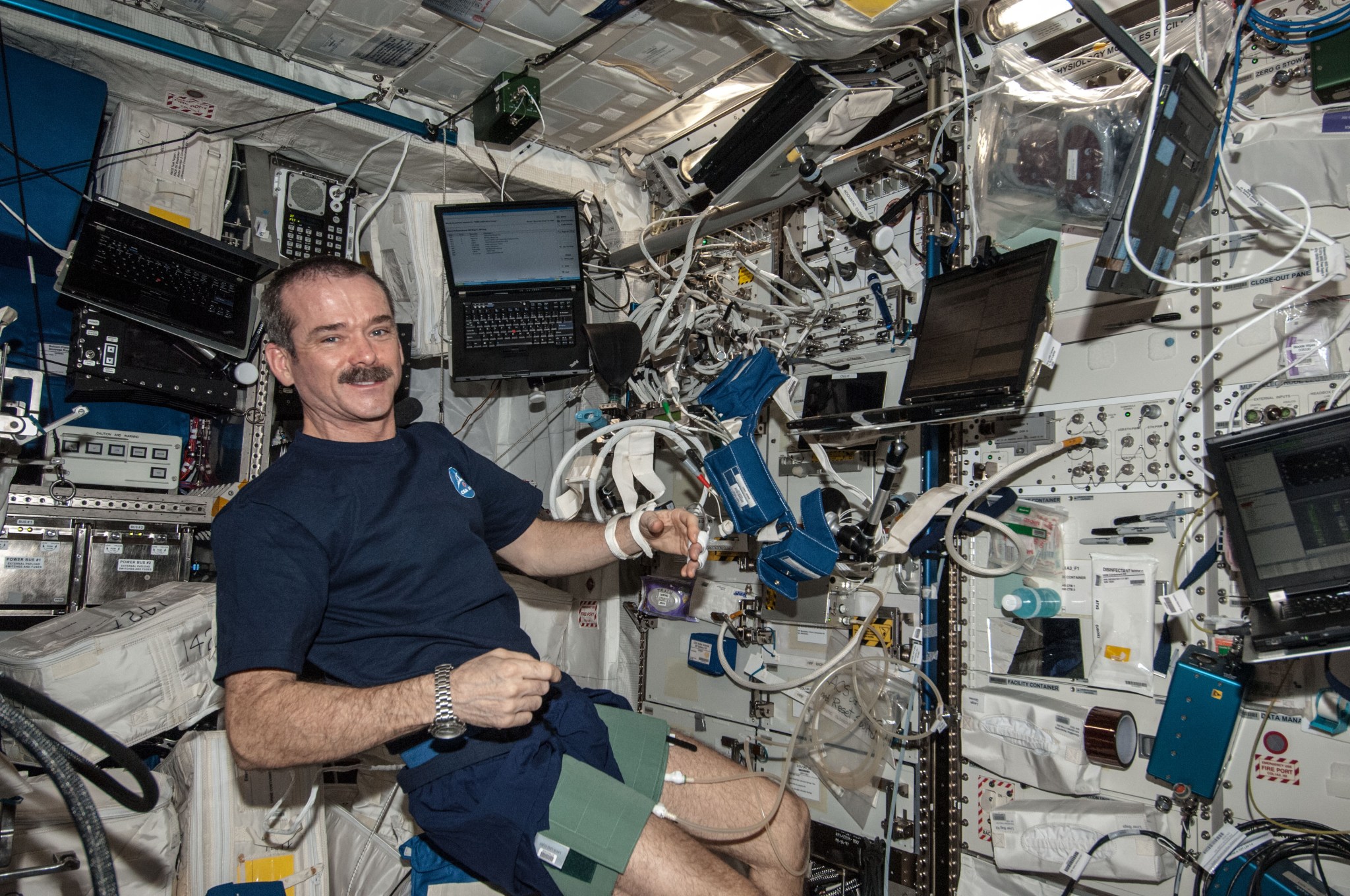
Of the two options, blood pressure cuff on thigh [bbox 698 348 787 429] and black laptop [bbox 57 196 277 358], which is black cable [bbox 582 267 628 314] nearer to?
blood pressure cuff on thigh [bbox 698 348 787 429]

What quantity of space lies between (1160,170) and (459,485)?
6.52 feet

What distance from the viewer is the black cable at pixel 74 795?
1.39 meters

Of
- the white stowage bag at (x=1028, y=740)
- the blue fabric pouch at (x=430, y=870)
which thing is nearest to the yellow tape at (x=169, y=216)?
the blue fabric pouch at (x=430, y=870)

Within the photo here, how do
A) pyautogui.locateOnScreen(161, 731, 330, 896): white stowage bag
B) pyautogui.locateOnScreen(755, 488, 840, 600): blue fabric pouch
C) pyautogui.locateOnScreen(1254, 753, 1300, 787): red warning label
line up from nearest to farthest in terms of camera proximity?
pyautogui.locateOnScreen(1254, 753, 1300, 787): red warning label < pyautogui.locateOnScreen(755, 488, 840, 600): blue fabric pouch < pyautogui.locateOnScreen(161, 731, 330, 896): white stowage bag

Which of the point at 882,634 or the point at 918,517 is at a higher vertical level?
the point at 918,517

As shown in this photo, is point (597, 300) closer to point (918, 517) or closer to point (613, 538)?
point (613, 538)

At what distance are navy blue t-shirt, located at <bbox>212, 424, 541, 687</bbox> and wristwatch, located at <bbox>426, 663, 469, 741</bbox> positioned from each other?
354 millimetres

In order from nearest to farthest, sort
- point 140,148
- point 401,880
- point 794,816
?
1. point 794,816
2. point 401,880
3. point 140,148

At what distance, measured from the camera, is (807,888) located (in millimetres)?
2691

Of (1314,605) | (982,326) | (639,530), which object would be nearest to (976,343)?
(982,326)

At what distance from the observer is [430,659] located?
1.99 metres

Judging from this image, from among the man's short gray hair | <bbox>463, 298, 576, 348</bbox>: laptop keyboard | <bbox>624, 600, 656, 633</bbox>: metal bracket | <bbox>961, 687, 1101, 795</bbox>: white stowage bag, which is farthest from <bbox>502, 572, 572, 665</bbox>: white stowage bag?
<bbox>961, 687, 1101, 795</bbox>: white stowage bag

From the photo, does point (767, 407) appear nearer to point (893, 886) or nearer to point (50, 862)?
point (893, 886)

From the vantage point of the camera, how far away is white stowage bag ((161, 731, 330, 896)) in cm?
270
